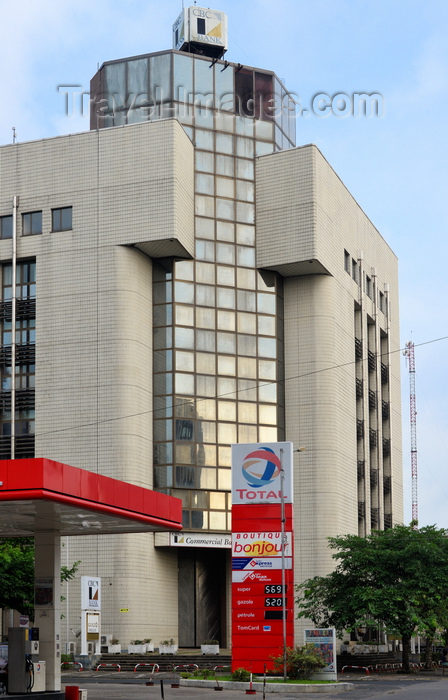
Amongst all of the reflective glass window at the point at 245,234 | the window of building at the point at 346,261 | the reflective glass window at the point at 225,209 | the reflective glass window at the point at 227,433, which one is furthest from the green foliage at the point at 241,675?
the window of building at the point at 346,261

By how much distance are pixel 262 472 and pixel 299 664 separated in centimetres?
783

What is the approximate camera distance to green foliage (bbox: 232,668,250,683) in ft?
138

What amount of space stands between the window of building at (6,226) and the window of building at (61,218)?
313 cm

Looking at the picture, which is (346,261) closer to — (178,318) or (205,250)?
(205,250)

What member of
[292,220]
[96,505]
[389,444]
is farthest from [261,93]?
[96,505]

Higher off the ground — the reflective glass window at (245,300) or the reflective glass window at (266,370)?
the reflective glass window at (245,300)

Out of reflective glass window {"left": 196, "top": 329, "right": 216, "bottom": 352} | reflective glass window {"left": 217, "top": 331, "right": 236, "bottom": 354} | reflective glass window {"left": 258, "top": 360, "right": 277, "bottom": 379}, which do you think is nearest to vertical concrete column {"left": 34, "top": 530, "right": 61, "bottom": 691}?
reflective glass window {"left": 196, "top": 329, "right": 216, "bottom": 352}

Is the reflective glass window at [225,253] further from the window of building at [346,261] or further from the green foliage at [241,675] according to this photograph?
the green foliage at [241,675]

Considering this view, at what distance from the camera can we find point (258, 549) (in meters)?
43.5

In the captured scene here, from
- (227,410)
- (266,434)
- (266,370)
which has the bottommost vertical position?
(266,434)

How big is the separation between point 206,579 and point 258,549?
27029 millimetres

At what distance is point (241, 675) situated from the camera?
42219mm

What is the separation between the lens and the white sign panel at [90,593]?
56.0 metres

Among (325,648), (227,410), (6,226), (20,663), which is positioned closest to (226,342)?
(227,410)
